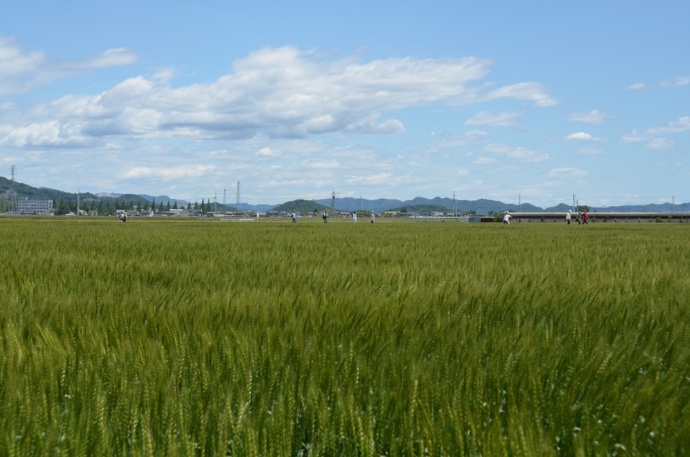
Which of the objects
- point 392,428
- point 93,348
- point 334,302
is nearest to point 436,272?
point 334,302

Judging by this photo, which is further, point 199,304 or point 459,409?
point 199,304

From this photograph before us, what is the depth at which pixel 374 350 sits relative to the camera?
2574 millimetres

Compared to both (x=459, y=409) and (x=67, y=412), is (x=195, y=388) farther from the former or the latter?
(x=459, y=409)

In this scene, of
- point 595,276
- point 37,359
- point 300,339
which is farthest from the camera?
point 595,276

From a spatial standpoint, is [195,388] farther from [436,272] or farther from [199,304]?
[436,272]

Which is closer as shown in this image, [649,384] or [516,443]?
[516,443]

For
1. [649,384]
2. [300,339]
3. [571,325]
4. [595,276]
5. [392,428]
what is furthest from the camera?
[595,276]

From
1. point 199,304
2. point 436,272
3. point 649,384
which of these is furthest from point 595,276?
point 649,384

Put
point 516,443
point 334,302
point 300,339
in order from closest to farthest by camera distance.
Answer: point 516,443
point 300,339
point 334,302

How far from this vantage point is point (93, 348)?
2.54 m

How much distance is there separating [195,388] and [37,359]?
670 millimetres

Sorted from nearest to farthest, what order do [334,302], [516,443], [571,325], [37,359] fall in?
[516,443], [37,359], [571,325], [334,302]

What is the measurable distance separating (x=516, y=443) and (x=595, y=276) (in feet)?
16.9

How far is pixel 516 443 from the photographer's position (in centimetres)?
147
